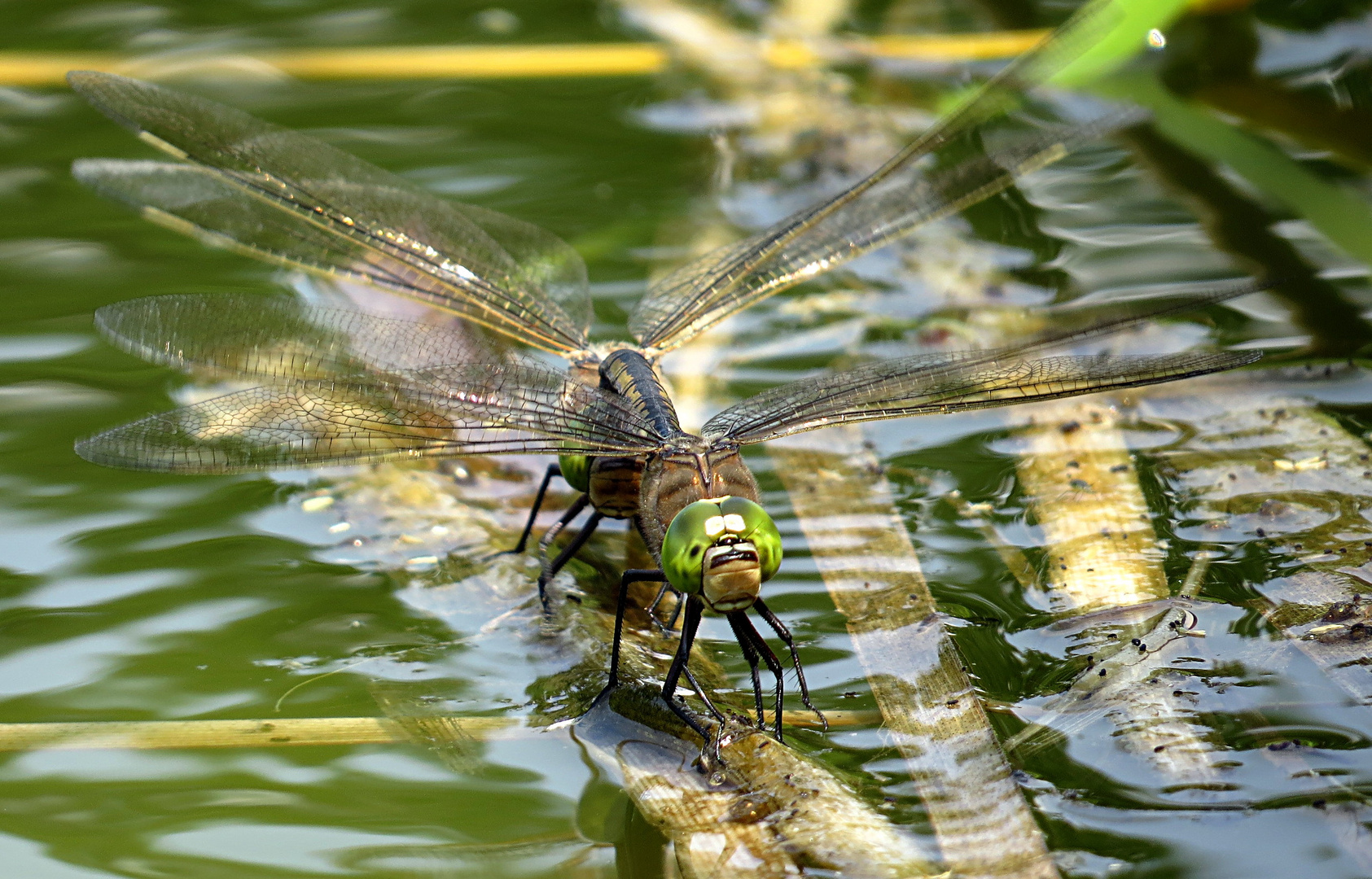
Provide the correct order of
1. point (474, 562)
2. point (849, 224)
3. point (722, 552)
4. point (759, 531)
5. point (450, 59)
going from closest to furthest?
point (722, 552), point (759, 531), point (474, 562), point (849, 224), point (450, 59)

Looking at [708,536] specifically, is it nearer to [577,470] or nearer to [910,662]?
[910,662]

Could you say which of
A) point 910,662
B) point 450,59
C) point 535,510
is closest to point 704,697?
point 910,662

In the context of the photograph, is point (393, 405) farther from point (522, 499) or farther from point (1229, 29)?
point (1229, 29)

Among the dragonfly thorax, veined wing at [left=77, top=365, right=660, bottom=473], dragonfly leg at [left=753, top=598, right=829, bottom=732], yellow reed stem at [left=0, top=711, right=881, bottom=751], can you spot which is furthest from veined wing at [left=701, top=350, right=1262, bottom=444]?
yellow reed stem at [left=0, top=711, right=881, bottom=751]

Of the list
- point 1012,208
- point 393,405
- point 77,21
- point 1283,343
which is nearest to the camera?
point 393,405

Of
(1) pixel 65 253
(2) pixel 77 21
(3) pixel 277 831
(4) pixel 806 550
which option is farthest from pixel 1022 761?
(2) pixel 77 21
